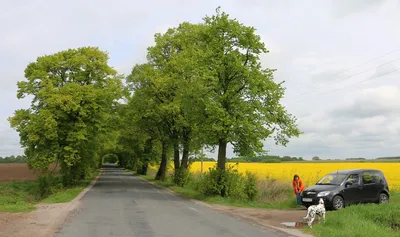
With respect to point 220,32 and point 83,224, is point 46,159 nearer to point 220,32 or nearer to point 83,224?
point 220,32

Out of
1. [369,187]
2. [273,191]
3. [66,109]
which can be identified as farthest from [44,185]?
[369,187]

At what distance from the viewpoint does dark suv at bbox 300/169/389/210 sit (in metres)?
17.4

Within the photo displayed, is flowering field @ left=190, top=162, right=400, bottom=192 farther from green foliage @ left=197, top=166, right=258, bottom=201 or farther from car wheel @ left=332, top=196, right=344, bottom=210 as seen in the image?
car wheel @ left=332, top=196, right=344, bottom=210

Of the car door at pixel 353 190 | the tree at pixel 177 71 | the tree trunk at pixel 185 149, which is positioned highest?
the tree at pixel 177 71

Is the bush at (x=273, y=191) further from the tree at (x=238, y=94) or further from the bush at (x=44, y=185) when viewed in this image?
the bush at (x=44, y=185)

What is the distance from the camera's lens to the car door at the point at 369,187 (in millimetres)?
18391

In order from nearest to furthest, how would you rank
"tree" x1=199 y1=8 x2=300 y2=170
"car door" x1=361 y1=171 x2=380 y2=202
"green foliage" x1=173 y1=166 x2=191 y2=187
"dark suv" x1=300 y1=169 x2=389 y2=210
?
"dark suv" x1=300 y1=169 x2=389 y2=210
"car door" x1=361 y1=171 x2=380 y2=202
"tree" x1=199 y1=8 x2=300 y2=170
"green foliage" x1=173 y1=166 x2=191 y2=187

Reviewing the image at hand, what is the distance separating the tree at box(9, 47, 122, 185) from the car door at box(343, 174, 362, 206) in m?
22.1

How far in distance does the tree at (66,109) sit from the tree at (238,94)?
1378cm

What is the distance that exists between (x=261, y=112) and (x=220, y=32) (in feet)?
18.7

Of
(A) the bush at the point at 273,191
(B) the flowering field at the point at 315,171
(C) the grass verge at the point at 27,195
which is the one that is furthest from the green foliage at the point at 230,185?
(C) the grass verge at the point at 27,195

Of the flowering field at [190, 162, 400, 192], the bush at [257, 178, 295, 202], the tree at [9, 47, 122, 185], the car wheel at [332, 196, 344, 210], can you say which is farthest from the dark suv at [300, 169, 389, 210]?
the tree at [9, 47, 122, 185]

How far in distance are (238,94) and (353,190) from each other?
29.3 ft

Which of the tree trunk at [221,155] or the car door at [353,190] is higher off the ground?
the tree trunk at [221,155]
